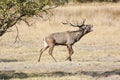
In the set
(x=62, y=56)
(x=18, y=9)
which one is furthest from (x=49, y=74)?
(x=62, y=56)

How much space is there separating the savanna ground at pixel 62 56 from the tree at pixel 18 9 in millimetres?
1790

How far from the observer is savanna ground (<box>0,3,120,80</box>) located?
18.8 metres

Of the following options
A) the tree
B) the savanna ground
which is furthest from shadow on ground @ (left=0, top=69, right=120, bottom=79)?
the tree

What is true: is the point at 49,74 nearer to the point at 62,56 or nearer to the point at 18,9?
the point at 18,9

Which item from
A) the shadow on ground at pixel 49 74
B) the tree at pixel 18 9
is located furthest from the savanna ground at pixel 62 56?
the tree at pixel 18 9

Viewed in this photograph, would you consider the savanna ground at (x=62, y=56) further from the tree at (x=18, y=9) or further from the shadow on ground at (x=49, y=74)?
the tree at (x=18, y=9)

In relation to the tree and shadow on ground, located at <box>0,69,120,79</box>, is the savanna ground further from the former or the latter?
the tree

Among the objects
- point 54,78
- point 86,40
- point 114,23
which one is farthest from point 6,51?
point 114,23

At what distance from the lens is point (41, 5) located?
650 inches

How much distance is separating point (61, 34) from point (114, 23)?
16.8 meters

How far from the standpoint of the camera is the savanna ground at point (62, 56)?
18828 millimetres

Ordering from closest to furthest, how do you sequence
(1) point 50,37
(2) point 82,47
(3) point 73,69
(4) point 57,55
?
(3) point 73,69 → (1) point 50,37 → (4) point 57,55 → (2) point 82,47

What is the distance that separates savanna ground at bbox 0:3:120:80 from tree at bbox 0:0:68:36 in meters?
1.79

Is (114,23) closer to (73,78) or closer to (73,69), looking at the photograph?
(73,69)
